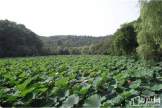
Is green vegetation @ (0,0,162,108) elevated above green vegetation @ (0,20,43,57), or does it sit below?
below

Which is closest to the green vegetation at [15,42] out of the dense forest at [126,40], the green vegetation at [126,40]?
the dense forest at [126,40]

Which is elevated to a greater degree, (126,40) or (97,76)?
(126,40)

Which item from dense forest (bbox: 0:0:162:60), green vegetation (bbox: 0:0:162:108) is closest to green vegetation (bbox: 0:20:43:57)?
dense forest (bbox: 0:0:162:60)

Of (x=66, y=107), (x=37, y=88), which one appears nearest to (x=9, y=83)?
(x=37, y=88)

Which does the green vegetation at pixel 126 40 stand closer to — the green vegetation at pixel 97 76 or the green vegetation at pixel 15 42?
the green vegetation at pixel 97 76

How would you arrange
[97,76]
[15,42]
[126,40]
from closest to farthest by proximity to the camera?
[97,76]
[126,40]
[15,42]

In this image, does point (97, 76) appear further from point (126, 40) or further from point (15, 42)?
point (15, 42)

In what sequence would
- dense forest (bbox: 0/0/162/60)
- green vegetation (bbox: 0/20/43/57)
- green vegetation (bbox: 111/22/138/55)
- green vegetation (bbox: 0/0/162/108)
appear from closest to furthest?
green vegetation (bbox: 0/0/162/108) → dense forest (bbox: 0/0/162/60) → green vegetation (bbox: 111/22/138/55) → green vegetation (bbox: 0/20/43/57)

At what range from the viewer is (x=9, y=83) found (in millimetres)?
11383

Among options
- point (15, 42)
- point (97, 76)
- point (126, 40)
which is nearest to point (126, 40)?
point (126, 40)

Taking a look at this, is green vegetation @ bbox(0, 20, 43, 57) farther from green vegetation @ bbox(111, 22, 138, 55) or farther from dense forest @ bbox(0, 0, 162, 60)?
green vegetation @ bbox(111, 22, 138, 55)

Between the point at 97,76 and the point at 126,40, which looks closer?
the point at 97,76

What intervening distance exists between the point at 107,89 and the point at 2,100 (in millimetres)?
2568

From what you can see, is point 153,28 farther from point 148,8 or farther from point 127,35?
point 127,35
